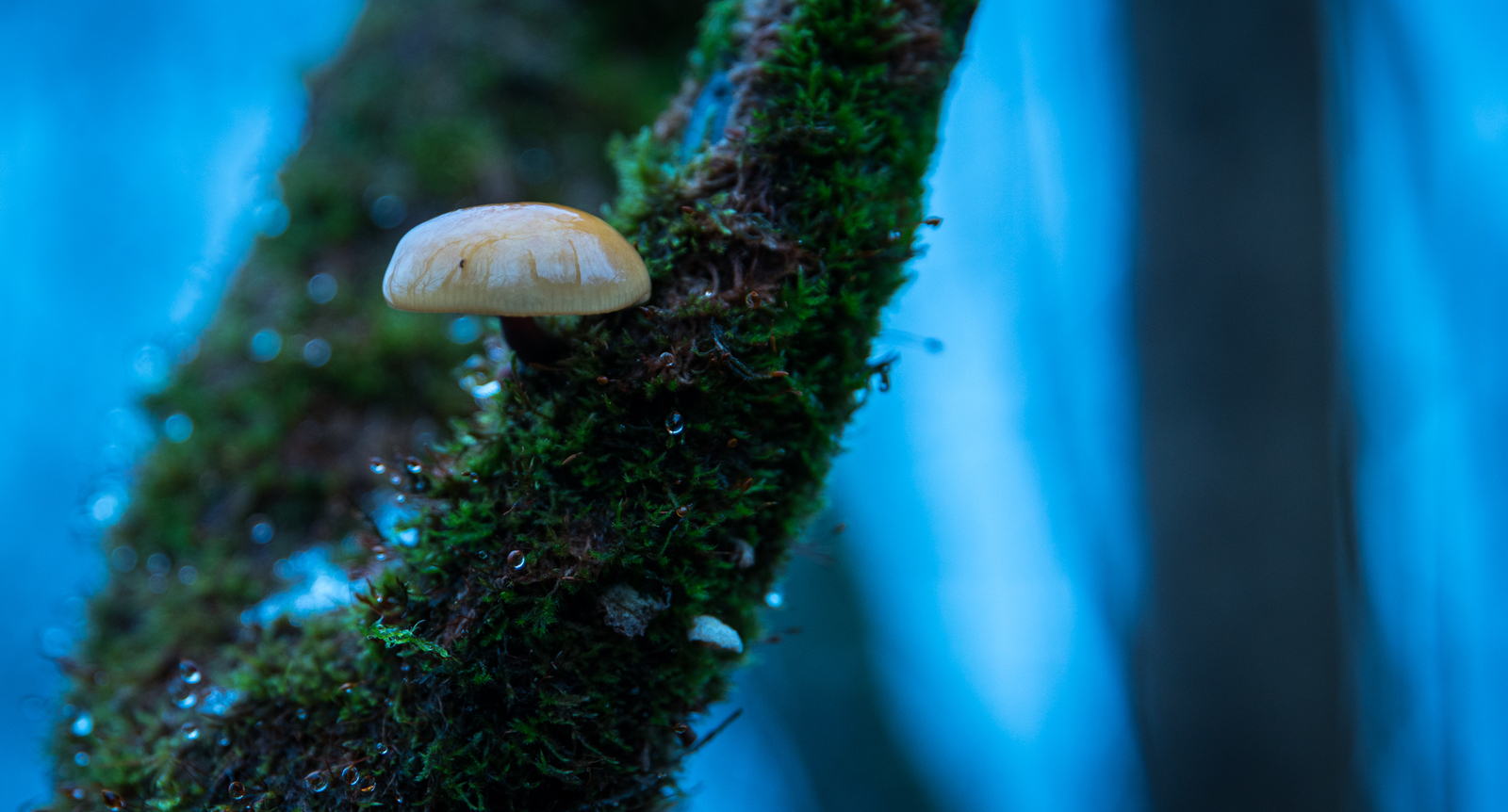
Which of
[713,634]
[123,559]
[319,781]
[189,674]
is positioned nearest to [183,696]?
[189,674]

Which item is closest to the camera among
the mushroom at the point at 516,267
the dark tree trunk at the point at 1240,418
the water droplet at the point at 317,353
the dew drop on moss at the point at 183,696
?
the mushroom at the point at 516,267

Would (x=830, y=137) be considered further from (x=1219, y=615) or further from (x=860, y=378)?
(x=1219, y=615)

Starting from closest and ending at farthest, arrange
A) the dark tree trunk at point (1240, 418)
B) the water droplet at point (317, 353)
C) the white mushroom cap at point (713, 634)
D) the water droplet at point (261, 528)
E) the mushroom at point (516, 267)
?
the mushroom at point (516, 267), the white mushroom cap at point (713, 634), the water droplet at point (261, 528), the water droplet at point (317, 353), the dark tree trunk at point (1240, 418)

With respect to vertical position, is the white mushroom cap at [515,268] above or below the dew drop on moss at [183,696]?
above

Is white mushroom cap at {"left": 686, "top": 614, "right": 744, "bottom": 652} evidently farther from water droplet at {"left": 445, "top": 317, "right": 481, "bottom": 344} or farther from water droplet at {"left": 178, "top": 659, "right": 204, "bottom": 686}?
water droplet at {"left": 445, "top": 317, "right": 481, "bottom": 344}

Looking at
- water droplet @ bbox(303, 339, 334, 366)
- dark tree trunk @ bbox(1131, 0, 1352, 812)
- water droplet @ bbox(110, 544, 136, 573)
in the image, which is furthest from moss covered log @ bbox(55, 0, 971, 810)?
dark tree trunk @ bbox(1131, 0, 1352, 812)

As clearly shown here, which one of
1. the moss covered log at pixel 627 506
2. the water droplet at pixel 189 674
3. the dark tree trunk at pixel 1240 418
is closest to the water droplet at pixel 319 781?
the moss covered log at pixel 627 506

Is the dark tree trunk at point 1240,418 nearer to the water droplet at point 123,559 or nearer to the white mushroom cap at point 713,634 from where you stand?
the white mushroom cap at point 713,634

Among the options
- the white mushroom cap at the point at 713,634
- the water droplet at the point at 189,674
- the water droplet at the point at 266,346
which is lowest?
the white mushroom cap at the point at 713,634
